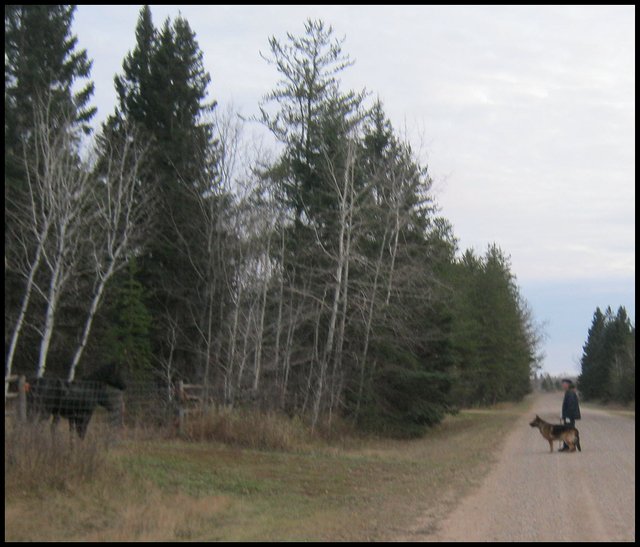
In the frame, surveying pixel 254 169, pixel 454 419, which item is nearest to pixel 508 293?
pixel 454 419

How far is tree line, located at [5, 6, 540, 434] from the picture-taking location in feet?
90.4

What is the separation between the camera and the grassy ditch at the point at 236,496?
32.3 ft

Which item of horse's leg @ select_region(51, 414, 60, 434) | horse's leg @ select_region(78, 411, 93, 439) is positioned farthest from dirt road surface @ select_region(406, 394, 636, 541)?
horse's leg @ select_region(78, 411, 93, 439)

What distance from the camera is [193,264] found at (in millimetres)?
33094

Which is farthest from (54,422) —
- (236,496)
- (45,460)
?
(236,496)

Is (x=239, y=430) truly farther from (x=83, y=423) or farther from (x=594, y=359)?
(x=594, y=359)

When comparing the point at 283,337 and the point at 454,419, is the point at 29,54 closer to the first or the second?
the point at 283,337

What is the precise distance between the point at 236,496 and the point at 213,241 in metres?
21.1

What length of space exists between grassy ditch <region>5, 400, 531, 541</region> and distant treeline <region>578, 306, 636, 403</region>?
46.1 m

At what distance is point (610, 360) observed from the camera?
8525cm

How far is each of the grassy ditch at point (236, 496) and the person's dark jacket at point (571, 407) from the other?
2888 millimetres

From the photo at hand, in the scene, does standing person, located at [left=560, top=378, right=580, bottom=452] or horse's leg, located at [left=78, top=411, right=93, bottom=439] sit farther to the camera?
standing person, located at [left=560, top=378, right=580, bottom=452]

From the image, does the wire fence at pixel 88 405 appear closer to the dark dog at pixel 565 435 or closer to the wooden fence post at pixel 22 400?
the wooden fence post at pixel 22 400

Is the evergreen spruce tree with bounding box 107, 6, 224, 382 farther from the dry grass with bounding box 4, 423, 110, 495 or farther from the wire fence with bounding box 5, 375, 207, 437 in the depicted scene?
the dry grass with bounding box 4, 423, 110, 495
